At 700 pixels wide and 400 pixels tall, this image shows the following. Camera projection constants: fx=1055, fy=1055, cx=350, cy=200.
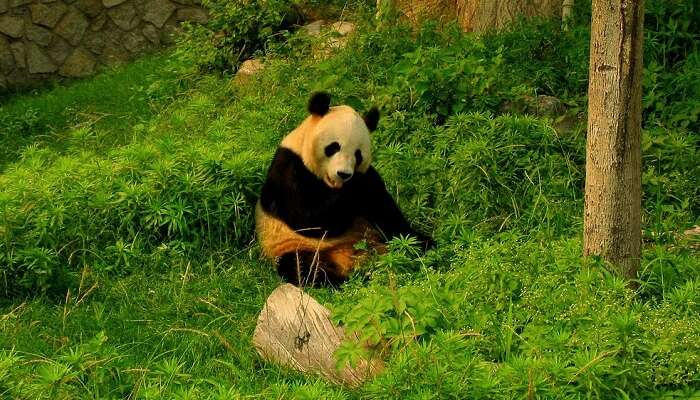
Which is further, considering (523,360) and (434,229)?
(434,229)

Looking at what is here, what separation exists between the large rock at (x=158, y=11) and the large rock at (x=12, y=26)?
1.33 m

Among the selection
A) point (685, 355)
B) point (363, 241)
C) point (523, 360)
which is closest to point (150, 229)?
point (363, 241)

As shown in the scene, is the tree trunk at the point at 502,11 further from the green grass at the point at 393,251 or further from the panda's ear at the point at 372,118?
the panda's ear at the point at 372,118

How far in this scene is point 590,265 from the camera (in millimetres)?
4516

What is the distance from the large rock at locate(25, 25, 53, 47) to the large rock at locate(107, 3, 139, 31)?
27.4 inches

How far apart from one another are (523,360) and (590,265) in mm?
820

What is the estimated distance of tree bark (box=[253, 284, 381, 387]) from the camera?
4262 millimetres

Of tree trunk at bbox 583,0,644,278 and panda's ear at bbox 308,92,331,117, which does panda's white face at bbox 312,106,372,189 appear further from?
tree trunk at bbox 583,0,644,278

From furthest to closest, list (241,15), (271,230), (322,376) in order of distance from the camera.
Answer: (241,15)
(271,230)
(322,376)

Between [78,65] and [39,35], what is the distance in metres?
0.51

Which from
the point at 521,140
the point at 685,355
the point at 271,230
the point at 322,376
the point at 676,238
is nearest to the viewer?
the point at 685,355

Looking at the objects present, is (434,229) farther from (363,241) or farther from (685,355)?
(685,355)

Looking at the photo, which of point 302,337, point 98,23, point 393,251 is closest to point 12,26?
point 98,23

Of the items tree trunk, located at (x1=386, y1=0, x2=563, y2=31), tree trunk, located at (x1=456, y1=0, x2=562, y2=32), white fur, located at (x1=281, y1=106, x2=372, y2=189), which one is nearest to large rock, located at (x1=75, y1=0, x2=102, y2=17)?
tree trunk, located at (x1=386, y1=0, x2=563, y2=31)
